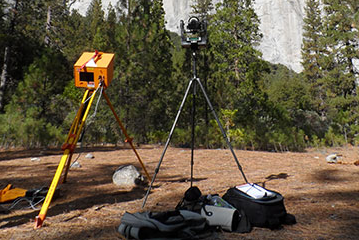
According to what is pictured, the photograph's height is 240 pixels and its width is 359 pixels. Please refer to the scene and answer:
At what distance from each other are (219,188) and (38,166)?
444cm

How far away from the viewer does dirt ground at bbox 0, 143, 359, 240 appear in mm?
2434

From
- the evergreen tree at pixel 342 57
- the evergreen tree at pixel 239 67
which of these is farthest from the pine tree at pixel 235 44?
the evergreen tree at pixel 342 57

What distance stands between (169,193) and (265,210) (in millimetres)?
1692

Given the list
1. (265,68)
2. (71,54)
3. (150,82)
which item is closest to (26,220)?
(150,82)

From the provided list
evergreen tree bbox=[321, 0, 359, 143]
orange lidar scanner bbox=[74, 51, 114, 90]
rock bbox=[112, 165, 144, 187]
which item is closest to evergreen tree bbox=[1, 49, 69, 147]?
rock bbox=[112, 165, 144, 187]

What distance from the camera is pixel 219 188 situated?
397 centimetres

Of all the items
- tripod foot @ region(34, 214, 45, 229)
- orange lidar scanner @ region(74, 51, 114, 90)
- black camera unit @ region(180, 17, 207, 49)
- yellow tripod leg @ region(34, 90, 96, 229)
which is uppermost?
black camera unit @ region(180, 17, 207, 49)

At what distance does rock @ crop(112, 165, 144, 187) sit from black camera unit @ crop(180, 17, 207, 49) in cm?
247

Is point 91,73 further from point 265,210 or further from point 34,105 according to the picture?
point 34,105

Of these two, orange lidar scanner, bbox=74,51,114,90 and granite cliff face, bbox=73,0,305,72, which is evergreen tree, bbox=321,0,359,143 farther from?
granite cliff face, bbox=73,0,305,72

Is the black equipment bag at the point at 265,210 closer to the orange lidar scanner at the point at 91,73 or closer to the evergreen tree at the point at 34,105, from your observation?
the orange lidar scanner at the point at 91,73

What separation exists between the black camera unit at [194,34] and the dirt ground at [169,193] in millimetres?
2170

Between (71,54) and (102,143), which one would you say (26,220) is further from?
(71,54)

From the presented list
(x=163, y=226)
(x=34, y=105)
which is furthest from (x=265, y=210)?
(x=34, y=105)
